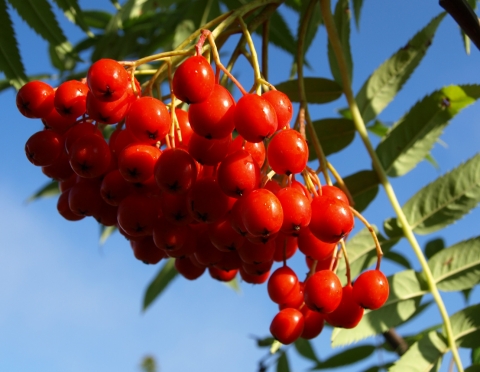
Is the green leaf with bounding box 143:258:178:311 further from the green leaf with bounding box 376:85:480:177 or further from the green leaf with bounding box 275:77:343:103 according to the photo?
the green leaf with bounding box 376:85:480:177

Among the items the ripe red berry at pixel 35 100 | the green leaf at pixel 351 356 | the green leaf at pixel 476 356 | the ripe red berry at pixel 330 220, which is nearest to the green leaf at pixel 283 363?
the green leaf at pixel 351 356

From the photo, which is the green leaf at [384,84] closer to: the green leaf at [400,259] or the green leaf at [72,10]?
the green leaf at [400,259]

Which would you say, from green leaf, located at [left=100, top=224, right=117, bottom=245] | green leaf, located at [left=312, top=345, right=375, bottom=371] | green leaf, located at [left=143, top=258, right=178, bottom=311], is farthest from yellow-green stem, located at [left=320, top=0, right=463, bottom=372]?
green leaf, located at [left=100, top=224, right=117, bottom=245]

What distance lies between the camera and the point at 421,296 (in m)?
1.74

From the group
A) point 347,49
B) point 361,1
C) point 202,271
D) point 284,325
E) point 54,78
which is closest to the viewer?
point 284,325

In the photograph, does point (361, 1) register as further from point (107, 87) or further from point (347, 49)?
point (107, 87)

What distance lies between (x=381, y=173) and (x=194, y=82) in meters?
0.85

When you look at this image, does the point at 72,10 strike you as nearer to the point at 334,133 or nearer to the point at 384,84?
the point at 334,133

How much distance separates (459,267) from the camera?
1.72 m

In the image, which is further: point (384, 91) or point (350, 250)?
point (384, 91)

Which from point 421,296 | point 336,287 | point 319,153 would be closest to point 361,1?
point 319,153

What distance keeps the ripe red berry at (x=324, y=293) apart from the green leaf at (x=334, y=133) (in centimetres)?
73

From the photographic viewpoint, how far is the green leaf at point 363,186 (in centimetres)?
183

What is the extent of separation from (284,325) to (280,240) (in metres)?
0.23
